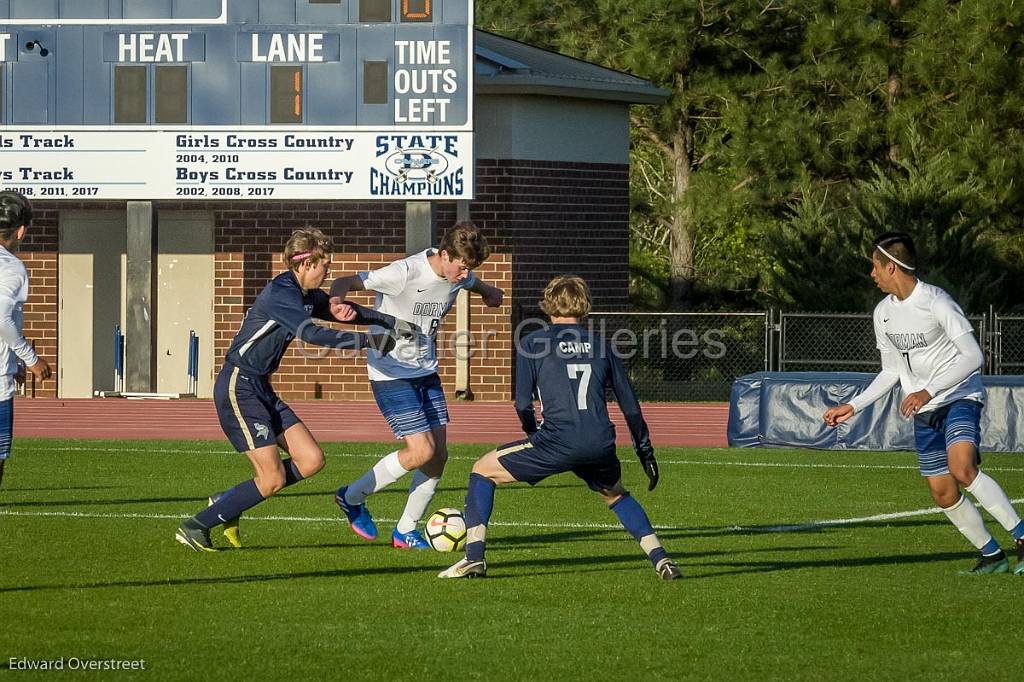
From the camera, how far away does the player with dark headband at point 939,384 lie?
29.6ft

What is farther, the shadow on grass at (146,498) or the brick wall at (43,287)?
the brick wall at (43,287)

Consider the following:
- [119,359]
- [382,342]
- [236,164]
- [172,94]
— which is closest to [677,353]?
[236,164]

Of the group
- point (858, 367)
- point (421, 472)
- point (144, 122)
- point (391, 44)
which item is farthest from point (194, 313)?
point (421, 472)

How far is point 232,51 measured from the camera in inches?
993

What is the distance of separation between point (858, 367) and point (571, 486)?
46.8 ft

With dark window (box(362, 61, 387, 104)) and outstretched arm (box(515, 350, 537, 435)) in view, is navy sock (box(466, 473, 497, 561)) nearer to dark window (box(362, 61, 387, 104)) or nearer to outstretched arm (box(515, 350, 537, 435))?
outstretched arm (box(515, 350, 537, 435))

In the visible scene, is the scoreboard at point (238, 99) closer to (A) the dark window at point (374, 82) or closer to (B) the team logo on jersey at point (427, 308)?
(A) the dark window at point (374, 82)

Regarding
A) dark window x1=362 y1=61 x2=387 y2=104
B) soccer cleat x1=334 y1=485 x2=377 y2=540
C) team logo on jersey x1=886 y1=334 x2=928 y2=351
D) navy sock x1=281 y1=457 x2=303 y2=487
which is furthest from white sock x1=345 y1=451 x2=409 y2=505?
dark window x1=362 y1=61 x2=387 y2=104

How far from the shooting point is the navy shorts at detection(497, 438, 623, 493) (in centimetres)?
849

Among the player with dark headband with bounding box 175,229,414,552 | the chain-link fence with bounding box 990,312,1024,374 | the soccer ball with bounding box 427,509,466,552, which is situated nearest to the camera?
the player with dark headband with bounding box 175,229,414,552

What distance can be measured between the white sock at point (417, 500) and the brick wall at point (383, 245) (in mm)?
17585

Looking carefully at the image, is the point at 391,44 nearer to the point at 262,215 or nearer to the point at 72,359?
the point at 262,215

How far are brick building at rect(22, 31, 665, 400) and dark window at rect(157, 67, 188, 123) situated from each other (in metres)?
3.41

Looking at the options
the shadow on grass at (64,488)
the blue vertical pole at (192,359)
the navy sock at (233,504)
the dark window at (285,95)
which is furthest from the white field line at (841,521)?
the blue vertical pole at (192,359)
